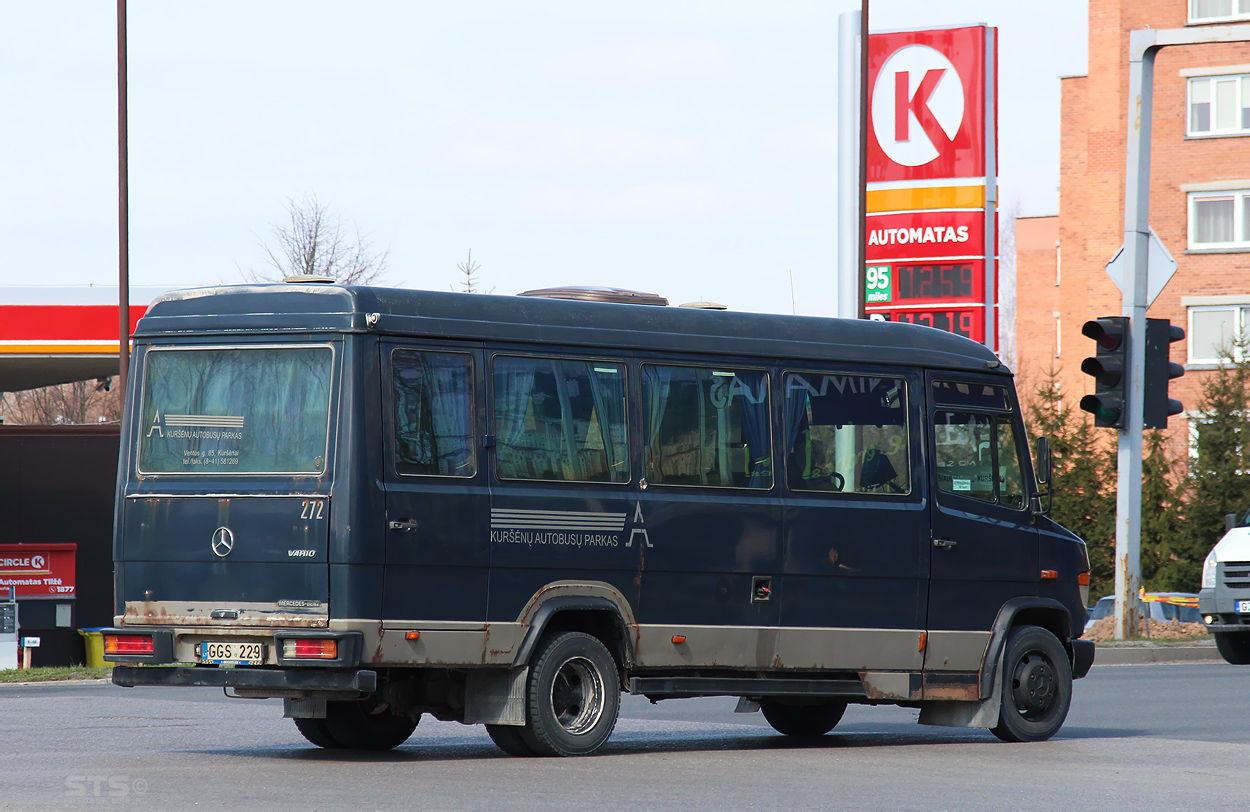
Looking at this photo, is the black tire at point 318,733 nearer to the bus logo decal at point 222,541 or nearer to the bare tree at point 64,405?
the bus logo decal at point 222,541

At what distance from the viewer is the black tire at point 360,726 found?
11.7m

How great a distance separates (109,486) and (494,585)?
18336 millimetres

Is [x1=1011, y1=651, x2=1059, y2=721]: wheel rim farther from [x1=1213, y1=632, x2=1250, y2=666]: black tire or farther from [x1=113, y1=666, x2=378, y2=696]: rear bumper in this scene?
[x1=1213, y1=632, x2=1250, y2=666]: black tire

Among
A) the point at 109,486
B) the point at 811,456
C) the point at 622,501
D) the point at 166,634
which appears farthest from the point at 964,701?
the point at 109,486

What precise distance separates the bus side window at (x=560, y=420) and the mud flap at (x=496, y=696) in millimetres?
1169

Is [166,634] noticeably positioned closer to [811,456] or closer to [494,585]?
[494,585]

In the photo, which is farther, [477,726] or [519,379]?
[477,726]

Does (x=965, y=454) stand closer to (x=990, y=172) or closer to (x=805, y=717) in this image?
(x=805, y=717)

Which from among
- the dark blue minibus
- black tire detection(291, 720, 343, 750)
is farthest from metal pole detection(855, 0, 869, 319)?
black tire detection(291, 720, 343, 750)

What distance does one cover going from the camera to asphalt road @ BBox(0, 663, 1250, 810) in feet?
29.6

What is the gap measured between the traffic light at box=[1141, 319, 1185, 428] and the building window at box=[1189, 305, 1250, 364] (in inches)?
1073

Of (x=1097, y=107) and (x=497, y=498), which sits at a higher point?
(x=1097, y=107)

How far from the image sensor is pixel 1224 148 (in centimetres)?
4694

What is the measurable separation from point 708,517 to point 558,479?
1.14 meters
